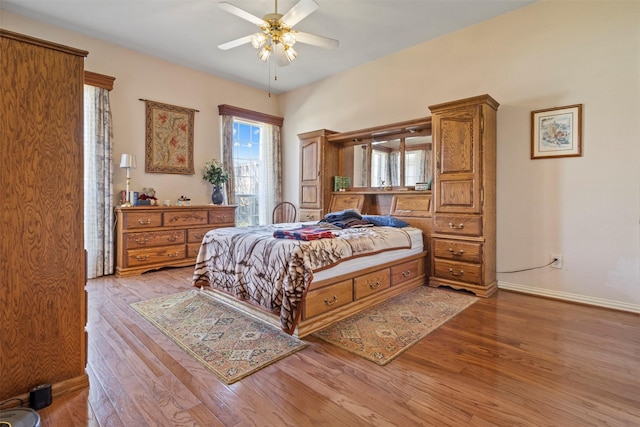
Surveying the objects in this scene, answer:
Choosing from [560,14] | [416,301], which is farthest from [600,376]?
[560,14]

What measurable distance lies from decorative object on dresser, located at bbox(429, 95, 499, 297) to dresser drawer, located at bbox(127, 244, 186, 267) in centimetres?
339

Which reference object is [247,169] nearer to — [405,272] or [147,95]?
[147,95]

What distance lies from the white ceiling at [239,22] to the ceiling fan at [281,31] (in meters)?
0.55

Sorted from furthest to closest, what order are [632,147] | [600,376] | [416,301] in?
1. [416,301]
2. [632,147]
3. [600,376]

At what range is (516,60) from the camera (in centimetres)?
344

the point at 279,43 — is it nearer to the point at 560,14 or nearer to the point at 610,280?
the point at 560,14

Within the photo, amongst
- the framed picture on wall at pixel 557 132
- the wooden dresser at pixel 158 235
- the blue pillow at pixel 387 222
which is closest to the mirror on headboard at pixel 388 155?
the blue pillow at pixel 387 222

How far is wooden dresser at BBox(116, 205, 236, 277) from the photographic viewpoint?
13.1 ft

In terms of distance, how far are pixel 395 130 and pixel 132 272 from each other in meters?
3.95

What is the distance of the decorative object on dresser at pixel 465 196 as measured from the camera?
3.25 metres

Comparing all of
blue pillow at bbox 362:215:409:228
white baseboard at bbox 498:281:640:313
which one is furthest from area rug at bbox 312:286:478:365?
blue pillow at bbox 362:215:409:228

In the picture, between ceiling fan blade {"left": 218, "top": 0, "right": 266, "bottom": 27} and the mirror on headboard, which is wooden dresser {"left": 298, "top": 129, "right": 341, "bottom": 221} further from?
ceiling fan blade {"left": 218, "top": 0, "right": 266, "bottom": 27}

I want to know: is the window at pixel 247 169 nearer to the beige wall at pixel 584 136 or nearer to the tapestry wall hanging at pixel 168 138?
the tapestry wall hanging at pixel 168 138

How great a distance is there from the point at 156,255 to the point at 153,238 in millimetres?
234
